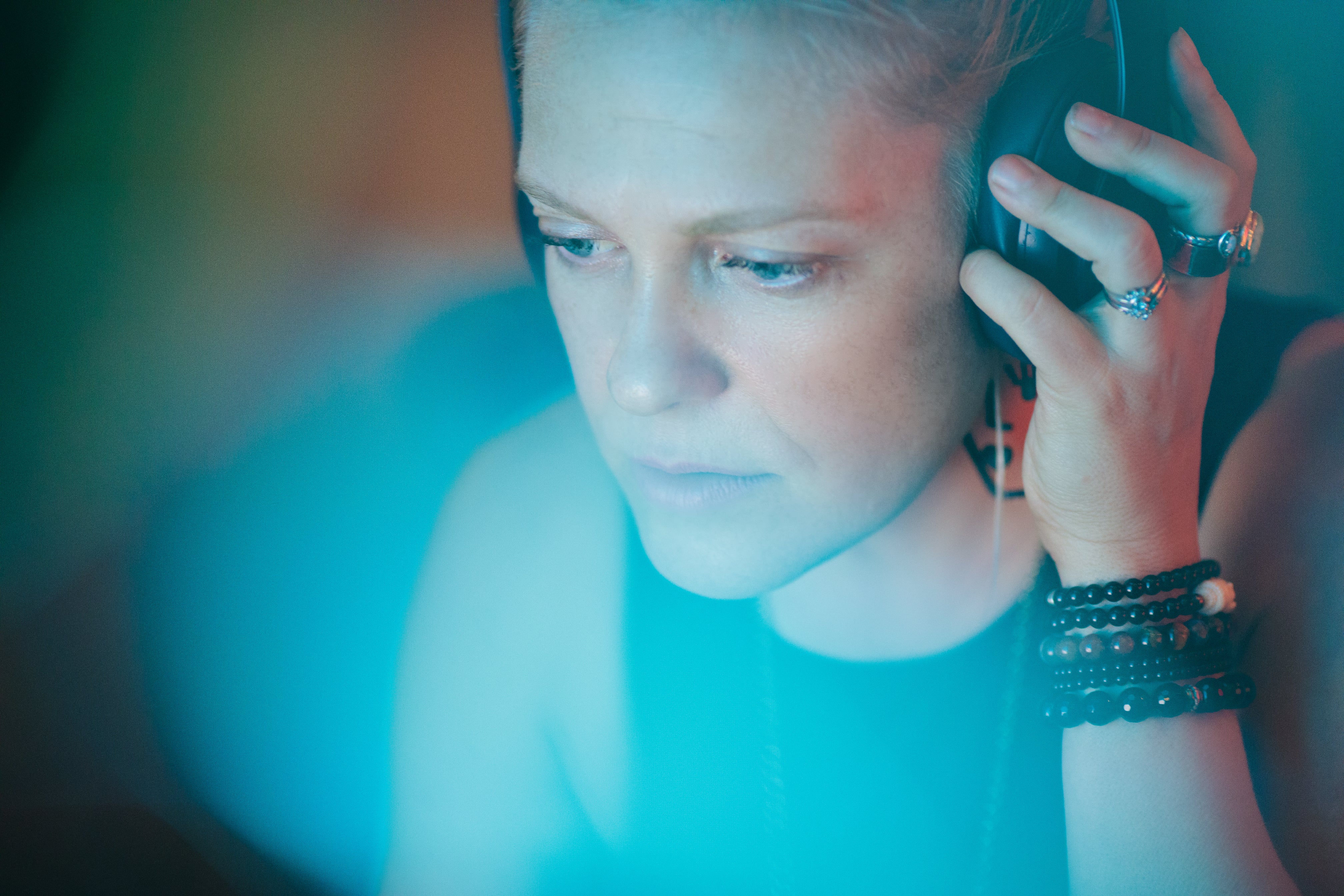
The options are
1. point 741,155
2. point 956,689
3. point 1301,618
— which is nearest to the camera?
point 741,155

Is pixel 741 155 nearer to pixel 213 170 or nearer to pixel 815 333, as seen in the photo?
pixel 815 333

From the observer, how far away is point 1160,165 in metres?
0.48

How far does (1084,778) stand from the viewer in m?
0.55

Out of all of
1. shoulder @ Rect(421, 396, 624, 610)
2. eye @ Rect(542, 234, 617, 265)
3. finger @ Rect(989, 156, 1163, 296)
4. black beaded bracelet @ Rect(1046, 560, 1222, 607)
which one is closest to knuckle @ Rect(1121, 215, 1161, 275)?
finger @ Rect(989, 156, 1163, 296)

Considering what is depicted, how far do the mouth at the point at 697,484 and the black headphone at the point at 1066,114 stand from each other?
0.20 meters

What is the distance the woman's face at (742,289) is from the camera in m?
0.45

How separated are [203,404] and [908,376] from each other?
0.51m

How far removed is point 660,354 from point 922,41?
24 cm

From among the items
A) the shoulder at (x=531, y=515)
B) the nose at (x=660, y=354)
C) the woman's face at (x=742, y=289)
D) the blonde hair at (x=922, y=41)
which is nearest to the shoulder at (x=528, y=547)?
the shoulder at (x=531, y=515)

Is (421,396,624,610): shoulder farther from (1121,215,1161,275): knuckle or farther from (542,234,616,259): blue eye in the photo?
(1121,215,1161,275): knuckle

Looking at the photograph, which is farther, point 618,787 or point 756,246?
point 618,787

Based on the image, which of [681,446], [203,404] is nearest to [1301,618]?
[681,446]

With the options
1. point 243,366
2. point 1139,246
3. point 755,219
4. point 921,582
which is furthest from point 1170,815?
point 243,366

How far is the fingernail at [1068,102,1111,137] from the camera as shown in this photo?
47 centimetres
